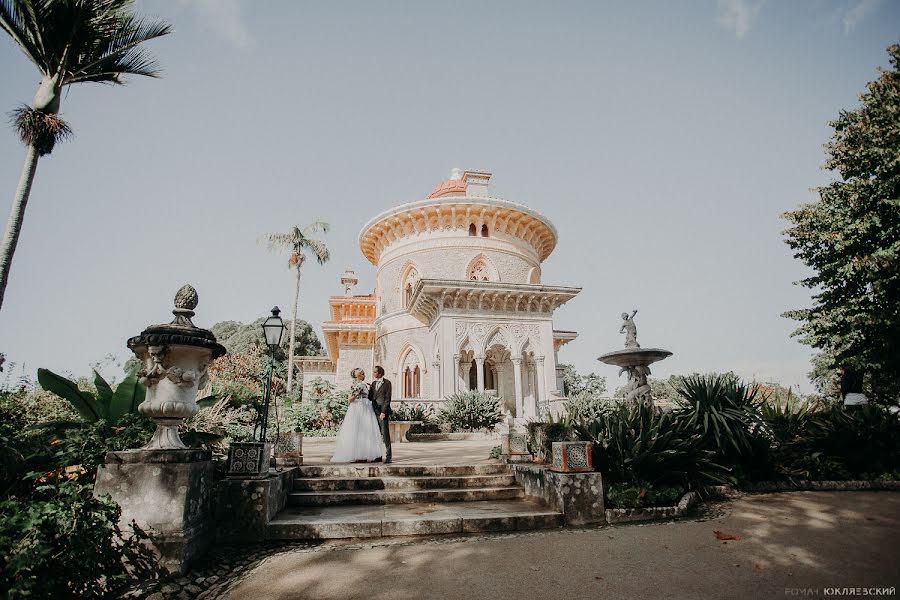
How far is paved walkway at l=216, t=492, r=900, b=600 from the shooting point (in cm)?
315

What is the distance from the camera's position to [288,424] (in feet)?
48.3

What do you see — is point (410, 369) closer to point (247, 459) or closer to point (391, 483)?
point (391, 483)

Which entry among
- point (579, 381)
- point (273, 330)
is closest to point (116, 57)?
point (273, 330)

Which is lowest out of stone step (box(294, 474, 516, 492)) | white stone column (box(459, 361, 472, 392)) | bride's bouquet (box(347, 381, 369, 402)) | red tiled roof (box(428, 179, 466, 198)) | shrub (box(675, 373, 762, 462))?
stone step (box(294, 474, 516, 492))

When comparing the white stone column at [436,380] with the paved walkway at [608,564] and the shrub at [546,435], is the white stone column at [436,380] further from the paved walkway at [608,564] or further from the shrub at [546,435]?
the paved walkway at [608,564]

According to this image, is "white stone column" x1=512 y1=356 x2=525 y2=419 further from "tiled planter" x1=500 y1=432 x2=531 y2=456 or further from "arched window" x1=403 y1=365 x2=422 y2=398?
"tiled planter" x1=500 y1=432 x2=531 y2=456

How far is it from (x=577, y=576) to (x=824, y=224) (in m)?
15.4

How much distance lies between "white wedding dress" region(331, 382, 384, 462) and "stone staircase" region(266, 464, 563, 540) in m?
0.95

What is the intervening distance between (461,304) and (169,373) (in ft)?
49.4

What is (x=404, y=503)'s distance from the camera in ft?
18.0

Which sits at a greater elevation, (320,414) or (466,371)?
(466,371)

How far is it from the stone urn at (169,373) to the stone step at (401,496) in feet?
6.24

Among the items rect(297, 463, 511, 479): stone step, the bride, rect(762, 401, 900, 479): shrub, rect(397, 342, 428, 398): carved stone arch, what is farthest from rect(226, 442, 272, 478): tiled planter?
rect(397, 342, 428, 398): carved stone arch

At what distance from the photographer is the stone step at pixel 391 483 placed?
5738 millimetres
